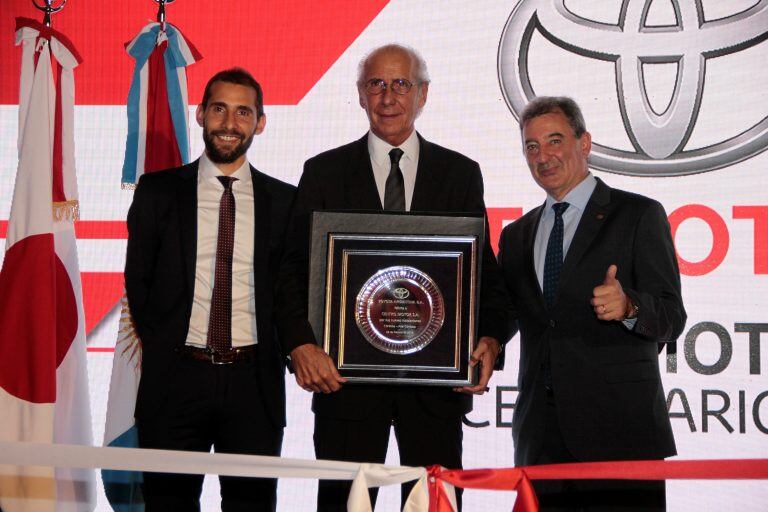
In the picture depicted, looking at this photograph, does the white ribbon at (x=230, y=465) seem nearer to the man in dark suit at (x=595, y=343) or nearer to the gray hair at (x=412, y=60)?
the man in dark suit at (x=595, y=343)

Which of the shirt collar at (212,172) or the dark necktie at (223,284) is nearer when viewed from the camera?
the dark necktie at (223,284)

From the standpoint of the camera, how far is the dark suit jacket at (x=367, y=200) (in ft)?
9.24

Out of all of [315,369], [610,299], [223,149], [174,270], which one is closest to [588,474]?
[610,299]

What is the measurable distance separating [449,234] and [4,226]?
8.90 ft

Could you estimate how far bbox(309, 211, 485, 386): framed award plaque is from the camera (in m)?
2.70

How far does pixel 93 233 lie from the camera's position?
13.9 ft

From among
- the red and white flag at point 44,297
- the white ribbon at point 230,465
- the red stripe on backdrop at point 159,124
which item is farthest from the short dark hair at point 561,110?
the red and white flag at point 44,297

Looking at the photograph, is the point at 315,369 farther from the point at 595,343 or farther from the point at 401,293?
the point at 595,343

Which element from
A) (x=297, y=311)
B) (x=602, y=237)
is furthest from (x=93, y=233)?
(x=602, y=237)

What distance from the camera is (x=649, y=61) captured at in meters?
3.97

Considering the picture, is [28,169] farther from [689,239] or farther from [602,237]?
[689,239]

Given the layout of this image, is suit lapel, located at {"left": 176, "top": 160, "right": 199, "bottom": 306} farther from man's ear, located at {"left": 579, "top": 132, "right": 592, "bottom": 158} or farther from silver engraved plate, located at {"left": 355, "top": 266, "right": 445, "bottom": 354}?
man's ear, located at {"left": 579, "top": 132, "right": 592, "bottom": 158}

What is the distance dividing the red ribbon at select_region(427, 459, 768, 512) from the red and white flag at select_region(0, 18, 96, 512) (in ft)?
6.81

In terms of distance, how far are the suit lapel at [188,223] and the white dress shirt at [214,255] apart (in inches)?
1.2
